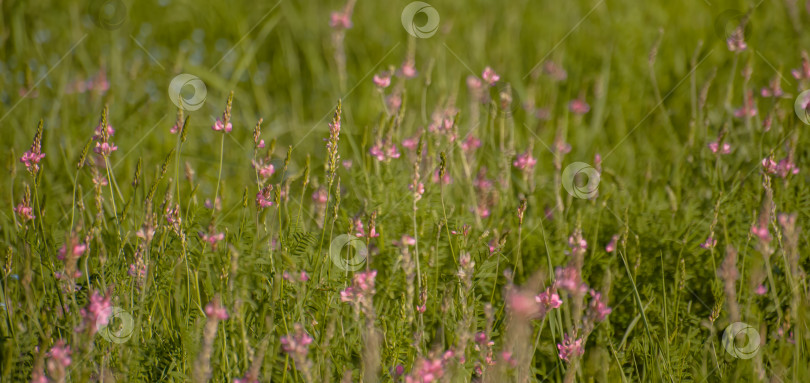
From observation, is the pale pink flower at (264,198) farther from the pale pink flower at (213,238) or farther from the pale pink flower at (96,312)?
the pale pink flower at (96,312)

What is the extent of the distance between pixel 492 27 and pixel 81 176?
7.44 feet

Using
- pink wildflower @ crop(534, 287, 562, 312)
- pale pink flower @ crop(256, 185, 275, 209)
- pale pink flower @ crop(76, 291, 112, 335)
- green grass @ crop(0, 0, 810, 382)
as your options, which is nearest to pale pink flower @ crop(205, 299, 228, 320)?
green grass @ crop(0, 0, 810, 382)

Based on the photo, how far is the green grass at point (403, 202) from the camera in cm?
165

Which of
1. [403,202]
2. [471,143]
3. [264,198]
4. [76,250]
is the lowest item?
[76,250]

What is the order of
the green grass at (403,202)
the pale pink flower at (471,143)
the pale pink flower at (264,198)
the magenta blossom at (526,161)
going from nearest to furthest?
the green grass at (403,202), the pale pink flower at (264,198), the magenta blossom at (526,161), the pale pink flower at (471,143)

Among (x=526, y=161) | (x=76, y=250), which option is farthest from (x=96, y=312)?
(x=526, y=161)

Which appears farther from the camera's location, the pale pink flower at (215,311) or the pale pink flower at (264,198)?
the pale pink flower at (264,198)

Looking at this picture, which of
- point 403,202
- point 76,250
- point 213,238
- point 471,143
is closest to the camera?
point 76,250

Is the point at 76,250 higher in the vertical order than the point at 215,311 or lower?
higher

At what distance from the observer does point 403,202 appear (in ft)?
7.20

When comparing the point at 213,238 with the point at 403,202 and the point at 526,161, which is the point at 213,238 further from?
the point at 526,161

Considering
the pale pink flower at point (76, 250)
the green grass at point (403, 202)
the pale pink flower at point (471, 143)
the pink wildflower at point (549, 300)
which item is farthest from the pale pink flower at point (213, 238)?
the pale pink flower at point (471, 143)

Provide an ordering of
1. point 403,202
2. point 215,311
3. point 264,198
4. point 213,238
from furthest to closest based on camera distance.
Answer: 1. point 403,202
2. point 264,198
3. point 213,238
4. point 215,311

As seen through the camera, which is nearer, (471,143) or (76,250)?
(76,250)
